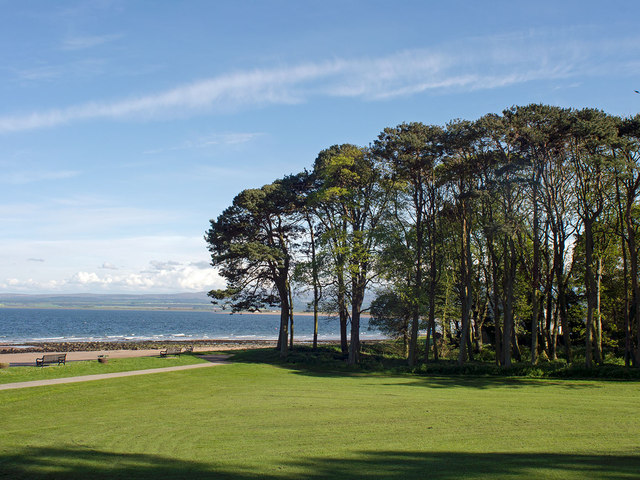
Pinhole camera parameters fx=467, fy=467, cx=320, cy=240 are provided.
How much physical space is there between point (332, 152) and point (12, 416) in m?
25.7

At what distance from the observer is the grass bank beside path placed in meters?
20.4

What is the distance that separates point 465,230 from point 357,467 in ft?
73.5

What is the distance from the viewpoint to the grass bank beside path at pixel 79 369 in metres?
20.4

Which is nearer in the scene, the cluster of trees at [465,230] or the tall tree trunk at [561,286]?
the cluster of trees at [465,230]

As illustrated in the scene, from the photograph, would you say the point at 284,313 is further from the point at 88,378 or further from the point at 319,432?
the point at 319,432

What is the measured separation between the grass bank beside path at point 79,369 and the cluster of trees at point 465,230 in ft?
23.7

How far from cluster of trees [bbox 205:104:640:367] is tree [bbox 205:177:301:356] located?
11cm

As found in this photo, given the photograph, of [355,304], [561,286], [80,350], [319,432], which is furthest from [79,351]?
[319,432]

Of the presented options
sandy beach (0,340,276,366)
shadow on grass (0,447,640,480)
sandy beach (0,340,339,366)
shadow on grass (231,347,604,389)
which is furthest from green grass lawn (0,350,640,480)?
sandy beach (0,340,339,366)

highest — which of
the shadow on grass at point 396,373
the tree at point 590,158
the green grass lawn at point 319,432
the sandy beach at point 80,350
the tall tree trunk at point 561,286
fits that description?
the tree at point 590,158

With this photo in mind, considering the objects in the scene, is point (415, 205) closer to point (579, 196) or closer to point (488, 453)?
point (579, 196)

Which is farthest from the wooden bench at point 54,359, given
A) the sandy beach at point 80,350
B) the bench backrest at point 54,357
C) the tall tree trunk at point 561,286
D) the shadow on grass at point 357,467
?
the tall tree trunk at point 561,286

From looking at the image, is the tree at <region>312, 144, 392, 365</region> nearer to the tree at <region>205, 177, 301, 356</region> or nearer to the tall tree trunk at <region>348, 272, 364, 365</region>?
the tall tree trunk at <region>348, 272, 364, 365</region>

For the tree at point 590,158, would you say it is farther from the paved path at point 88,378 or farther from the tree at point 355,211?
the paved path at point 88,378
